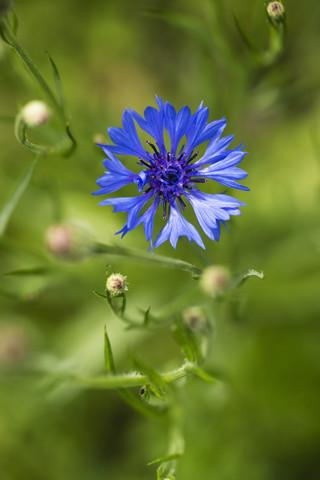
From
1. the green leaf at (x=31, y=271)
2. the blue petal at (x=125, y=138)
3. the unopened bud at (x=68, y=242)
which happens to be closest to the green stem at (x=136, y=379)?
the unopened bud at (x=68, y=242)

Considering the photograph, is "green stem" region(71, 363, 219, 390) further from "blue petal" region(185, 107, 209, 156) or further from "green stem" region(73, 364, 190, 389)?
"blue petal" region(185, 107, 209, 156)

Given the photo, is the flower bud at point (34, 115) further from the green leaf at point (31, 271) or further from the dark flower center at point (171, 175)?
the green leaf at point (31, 271)

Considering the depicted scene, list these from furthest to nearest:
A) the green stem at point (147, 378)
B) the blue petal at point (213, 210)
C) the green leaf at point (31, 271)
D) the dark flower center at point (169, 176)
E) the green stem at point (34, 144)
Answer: the green leaf at point (31, 271)
the dark flower center at point (169, 176)
the green stem at point (34, 144)
the green stem at point (147, 378)
the blue petal at point (213, 210)

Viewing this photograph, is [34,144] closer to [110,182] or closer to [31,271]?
[110,182]

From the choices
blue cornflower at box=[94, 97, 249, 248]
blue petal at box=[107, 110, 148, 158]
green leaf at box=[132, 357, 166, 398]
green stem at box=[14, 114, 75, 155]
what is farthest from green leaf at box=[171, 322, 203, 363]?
green stem at box=[14, 114, 75, 155]

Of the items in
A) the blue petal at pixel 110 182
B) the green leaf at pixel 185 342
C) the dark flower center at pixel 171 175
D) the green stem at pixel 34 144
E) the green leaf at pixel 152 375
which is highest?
the green stem at pixel 34 144
